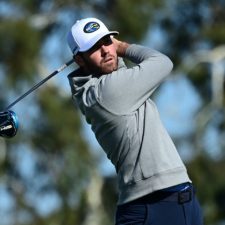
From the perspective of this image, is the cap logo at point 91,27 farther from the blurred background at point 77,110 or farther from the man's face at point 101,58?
the blurred background at point 77,110

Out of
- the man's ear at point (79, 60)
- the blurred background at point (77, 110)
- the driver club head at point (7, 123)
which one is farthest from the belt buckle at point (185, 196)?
the blurred background at point (77, 110)

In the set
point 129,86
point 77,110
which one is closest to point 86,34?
point 129,86

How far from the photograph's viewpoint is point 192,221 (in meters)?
5.57

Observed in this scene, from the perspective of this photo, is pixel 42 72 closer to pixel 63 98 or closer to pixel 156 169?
pixel 63 98

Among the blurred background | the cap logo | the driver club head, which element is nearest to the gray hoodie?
the cap logo

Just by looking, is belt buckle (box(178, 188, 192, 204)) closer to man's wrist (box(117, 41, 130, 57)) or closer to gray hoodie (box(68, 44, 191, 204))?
gray hoodie (box(68, 44, 191, 204))

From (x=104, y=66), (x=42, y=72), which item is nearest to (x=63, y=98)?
(x=42, y=72)

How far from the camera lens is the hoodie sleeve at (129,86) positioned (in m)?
5.54

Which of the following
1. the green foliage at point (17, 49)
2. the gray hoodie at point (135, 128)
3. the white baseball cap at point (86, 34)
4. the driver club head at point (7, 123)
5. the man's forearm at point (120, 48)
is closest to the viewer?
the gray hoodie at point (135, 128)

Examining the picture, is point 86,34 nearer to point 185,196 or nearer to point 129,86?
point 129,86

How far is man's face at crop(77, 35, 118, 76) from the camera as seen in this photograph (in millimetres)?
5664

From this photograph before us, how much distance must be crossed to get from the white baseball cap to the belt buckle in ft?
2.80

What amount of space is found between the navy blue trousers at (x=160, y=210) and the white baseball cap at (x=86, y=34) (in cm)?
81

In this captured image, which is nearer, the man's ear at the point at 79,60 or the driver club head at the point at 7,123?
the man's ear at the point at 79,60
